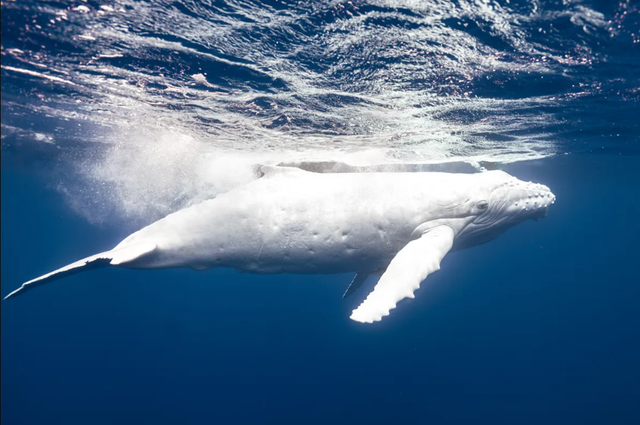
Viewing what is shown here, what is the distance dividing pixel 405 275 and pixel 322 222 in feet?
6.00

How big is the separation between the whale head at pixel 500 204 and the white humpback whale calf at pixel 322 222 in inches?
0.8

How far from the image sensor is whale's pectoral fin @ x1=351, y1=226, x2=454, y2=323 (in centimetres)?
418

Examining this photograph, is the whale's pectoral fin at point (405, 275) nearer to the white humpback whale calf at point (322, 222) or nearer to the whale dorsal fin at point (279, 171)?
the white humpback whale calf at point (322, 222)

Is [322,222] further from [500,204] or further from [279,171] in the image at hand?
[500,204]

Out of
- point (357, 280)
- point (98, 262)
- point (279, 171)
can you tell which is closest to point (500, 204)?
point (357, 280)

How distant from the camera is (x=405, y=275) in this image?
15.3 feet

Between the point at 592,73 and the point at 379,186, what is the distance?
6.37 metres

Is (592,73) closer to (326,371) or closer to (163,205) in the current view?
(163,205)

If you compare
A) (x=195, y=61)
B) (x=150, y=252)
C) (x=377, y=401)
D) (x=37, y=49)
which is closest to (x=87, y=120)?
(x=37, y=49)

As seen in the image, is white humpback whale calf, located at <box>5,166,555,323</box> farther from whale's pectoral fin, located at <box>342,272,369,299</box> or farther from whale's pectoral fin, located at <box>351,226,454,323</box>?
whale's pectoral fin, located at <box>342,272,369,299</box>

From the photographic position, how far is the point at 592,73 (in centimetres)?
814

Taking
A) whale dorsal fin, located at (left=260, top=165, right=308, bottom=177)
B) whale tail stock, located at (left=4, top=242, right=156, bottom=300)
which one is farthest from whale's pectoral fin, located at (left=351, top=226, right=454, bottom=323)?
whale tail stock, located at (left=4, top=242, right=156, bottom=300)

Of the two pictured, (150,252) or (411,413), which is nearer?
(150,252)

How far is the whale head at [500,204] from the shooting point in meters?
6.25
